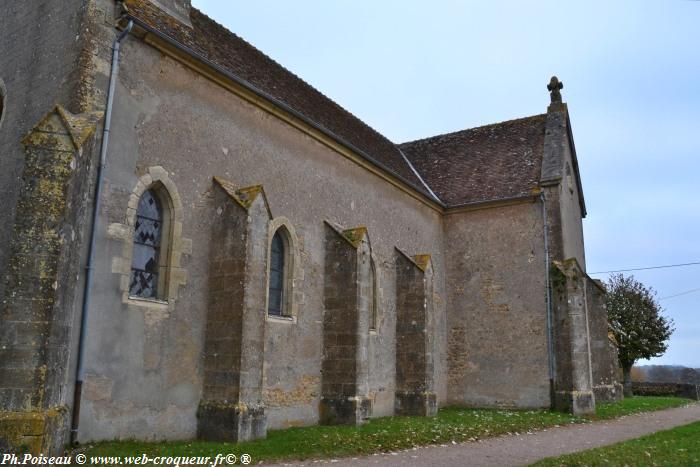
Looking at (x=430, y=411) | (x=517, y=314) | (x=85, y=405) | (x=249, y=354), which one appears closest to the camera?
(x=85, y=405)

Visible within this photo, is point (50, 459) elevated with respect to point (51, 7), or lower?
lower

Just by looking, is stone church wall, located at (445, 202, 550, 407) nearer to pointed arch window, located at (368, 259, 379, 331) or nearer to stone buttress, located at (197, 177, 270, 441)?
pointed arch window, located at (368, 259, 379, 331)

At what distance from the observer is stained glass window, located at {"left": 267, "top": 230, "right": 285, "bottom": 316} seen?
12634mm

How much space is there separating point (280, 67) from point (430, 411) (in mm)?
10991

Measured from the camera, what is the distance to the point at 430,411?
15.8m

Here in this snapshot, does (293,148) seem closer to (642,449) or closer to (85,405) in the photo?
(85,405)

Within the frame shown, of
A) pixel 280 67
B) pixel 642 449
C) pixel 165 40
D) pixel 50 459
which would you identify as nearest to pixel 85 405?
pixel 50 459

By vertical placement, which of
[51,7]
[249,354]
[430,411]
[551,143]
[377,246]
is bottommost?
[430,411]

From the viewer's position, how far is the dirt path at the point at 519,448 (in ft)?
28.6

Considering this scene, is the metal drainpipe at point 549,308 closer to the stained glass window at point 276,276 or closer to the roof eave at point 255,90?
the roof eave at point 255,90

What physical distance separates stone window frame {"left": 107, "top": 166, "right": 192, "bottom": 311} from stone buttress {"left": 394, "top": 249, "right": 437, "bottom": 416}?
797 cm

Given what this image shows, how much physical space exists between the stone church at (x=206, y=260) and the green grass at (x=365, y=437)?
19.4 inches

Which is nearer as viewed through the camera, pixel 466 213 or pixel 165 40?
pixel 165 40

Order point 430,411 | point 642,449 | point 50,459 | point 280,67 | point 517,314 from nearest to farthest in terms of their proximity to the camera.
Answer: point 50,459
point 642,449
point 430,411
point 280,67
point 517,314
